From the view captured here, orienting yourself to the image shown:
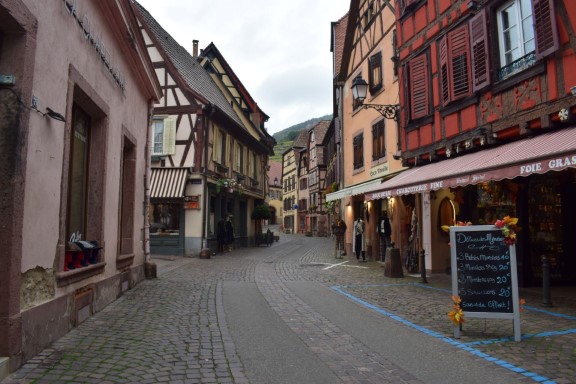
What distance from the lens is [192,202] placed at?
1891 centimetres

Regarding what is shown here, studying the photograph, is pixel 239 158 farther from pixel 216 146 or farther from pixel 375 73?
pixel 375 73

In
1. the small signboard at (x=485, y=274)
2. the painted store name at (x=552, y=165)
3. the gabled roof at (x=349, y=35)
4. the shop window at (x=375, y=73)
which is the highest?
the gabled roof at (x=349, y=35)

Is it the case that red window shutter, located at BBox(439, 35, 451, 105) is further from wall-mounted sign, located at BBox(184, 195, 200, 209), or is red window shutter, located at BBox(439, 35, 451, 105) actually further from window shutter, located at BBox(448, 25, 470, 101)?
wall-mounted sign, located at BBox(184, 195, 200, 209)

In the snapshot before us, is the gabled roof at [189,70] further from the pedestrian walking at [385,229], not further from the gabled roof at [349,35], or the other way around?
the pedestrian walking at [385,229]

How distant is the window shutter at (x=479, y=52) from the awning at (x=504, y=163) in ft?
4.70

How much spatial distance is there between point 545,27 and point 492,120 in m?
2.02

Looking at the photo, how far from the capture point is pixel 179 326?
611 cm

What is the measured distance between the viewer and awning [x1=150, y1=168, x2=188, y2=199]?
60.8 ft

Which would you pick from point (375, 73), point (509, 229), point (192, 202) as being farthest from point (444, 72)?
point (192, 202)

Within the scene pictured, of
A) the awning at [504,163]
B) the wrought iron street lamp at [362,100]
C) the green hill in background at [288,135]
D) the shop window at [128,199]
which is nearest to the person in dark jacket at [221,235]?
the wrought iron street lamp at [362,100]

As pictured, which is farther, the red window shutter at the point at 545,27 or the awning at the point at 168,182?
the awning at the point at 168,182

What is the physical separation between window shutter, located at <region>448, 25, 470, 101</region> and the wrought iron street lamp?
2790mm

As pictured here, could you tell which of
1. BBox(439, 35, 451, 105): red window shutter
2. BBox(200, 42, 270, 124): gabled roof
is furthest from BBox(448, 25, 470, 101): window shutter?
BBox(200, 42, 270, 124): gabled roof

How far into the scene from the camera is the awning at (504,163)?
20.6ft
